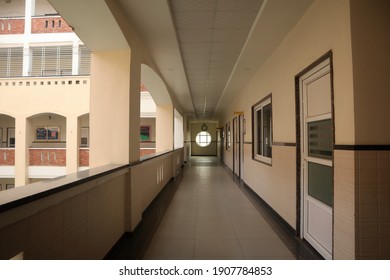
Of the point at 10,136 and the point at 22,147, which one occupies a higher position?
the point at 10,136

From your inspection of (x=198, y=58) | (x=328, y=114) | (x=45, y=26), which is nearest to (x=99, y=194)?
(x=328, y=114)

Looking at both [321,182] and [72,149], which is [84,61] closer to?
[72,149]

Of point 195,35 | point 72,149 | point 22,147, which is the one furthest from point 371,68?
point 22,147

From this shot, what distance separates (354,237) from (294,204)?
1.16 meters

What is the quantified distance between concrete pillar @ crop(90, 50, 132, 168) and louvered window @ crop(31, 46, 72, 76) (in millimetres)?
7869

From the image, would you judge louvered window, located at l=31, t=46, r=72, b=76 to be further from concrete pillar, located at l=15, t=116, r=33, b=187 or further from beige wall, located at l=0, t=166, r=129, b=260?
beige wall, located at l=0, t=166, r=129, b=260

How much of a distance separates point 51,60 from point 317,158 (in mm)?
10747

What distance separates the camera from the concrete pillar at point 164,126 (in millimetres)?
7102

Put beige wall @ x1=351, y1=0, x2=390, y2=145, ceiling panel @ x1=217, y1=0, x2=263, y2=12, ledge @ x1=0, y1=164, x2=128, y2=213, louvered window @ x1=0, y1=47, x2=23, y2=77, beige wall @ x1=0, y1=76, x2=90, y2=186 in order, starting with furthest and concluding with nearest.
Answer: louvered window @ x1=0, y1=47, x2=23, y2=77 → beige wall @ x1=0, y1=76, x2=90, y2=186 → ceiling panel @ x1=217, y1=0, x2=263, y2=12 → beige wall @ x1=351, y1=0, x2=390, y2=145 → ledge @ x1=0, y1=164, x2=128, y2=213

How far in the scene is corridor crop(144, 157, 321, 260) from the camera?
2.40 meters

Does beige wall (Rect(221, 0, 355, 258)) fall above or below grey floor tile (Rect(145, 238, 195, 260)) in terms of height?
above

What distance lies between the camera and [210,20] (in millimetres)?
2736

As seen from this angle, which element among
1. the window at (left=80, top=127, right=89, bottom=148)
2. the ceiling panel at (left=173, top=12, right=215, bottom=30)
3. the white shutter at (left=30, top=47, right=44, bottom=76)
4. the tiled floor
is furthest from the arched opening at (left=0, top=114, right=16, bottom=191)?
the ceiling panel at (left=173, top=12, right=215, bottom=30)

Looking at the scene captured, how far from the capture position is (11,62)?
895cm
